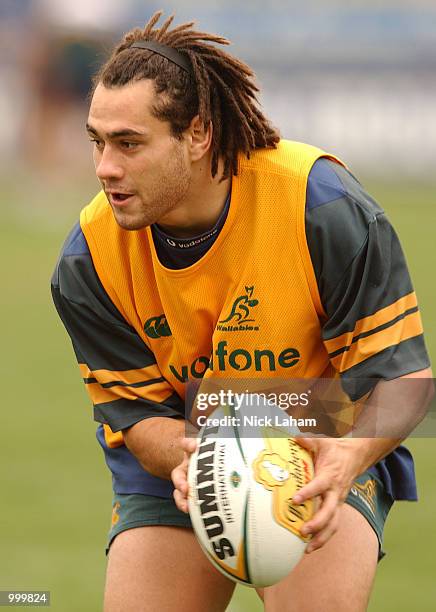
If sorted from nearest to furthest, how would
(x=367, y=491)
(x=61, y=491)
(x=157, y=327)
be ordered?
(x=367, y=491), (x=157, y=327), (x=61, y=491)

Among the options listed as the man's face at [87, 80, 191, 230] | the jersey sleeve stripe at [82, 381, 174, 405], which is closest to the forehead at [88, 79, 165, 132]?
the man's face at [87, 80, 191, 230]

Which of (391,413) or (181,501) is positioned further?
(391,413)

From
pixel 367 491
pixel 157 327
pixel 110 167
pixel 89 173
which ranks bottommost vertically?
pixel 89 173

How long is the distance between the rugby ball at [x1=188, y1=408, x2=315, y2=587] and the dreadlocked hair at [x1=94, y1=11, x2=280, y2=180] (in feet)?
3.19

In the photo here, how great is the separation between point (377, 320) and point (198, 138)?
0.84 meters

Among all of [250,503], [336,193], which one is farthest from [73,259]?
[250,503]

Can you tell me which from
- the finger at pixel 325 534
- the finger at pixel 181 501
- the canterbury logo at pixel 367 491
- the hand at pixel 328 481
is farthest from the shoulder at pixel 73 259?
the finger at pixel 325 534

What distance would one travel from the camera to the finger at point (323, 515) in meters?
3.98

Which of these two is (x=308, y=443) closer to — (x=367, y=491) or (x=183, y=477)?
(x=183, y=477)

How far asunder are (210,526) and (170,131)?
1.26 metres

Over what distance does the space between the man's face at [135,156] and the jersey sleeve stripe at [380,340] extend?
0.77m

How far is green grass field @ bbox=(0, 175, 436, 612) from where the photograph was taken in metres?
6.43

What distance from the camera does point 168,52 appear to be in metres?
4.41

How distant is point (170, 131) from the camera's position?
4.35 meters
